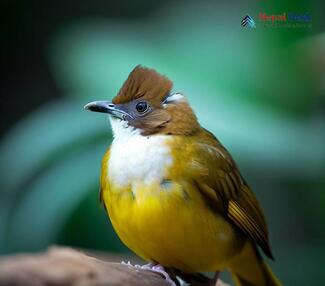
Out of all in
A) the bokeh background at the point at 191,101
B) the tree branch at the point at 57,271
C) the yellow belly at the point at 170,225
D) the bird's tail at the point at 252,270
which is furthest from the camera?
the bokeh background at the point at 191,101

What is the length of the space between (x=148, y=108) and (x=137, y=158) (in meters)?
0.18

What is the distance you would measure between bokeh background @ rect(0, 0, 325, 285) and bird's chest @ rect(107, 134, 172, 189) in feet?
1.34

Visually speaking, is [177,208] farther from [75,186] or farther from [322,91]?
[322,91]

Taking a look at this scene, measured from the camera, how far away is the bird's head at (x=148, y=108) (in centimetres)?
194

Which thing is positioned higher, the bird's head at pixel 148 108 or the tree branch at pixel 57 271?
the bird's head at pixel 148 108

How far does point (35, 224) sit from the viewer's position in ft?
7.79

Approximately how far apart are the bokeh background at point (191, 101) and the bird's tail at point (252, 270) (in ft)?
1.27

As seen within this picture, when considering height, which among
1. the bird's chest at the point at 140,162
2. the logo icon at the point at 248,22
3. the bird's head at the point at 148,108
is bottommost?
the bird's chest at the point at 140,162

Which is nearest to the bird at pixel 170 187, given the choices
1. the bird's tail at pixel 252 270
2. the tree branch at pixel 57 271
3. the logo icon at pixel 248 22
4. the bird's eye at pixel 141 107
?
the bird's eye at pixel 141 107

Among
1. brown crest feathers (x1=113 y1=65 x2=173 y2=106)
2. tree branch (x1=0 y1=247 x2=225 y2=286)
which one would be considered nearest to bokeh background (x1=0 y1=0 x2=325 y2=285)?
brown crest feathers (x1=113 y1=65 x2=173 y2=106)

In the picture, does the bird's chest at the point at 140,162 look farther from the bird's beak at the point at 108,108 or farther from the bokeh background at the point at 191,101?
the bokeh background at the point at 191,101

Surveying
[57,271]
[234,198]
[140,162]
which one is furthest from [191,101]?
[57,271]

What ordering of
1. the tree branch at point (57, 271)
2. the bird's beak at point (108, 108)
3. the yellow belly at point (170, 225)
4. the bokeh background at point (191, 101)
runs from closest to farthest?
the tree branch at point (57, 271) < the yellow belly at point (170, 225) < the bird's beak at point (108, 108) < the bokeh background at point (191, 101)

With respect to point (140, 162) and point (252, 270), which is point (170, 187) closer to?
point (140, 162)
